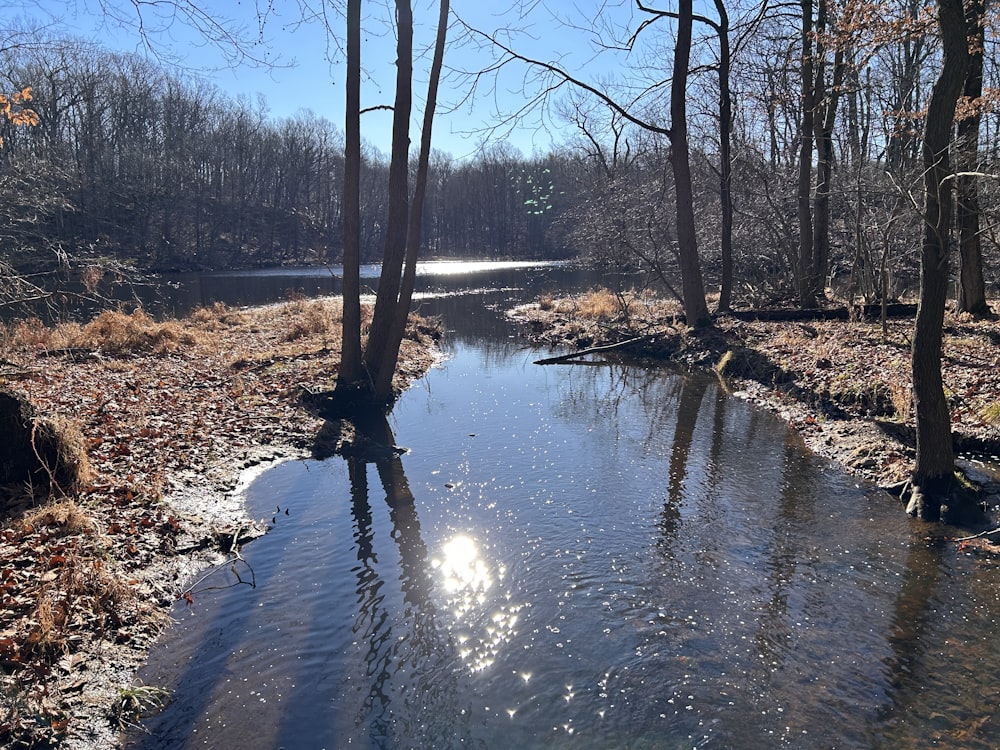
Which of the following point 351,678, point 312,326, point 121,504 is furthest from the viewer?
point 312,326

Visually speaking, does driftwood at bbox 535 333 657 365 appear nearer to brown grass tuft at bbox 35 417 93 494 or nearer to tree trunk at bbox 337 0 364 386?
tree trunk at bbox 337 0 364 386

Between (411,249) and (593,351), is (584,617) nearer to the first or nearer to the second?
(411,249)

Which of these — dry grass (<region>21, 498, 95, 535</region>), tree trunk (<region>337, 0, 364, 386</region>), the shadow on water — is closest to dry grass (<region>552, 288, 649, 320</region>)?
tree trunk (<region>337, 0, 364, 386</region>)

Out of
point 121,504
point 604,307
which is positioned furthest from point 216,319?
point 121,504

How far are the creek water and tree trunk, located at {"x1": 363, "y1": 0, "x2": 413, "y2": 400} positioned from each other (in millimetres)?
3529

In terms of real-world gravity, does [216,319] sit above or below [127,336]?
above

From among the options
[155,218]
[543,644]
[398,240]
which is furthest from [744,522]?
[155,218]

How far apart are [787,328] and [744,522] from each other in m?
10.4

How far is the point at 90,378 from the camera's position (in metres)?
11.7

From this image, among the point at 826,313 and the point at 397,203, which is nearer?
the point at 397,203

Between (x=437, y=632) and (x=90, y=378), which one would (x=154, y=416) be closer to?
(x=90, y=378)

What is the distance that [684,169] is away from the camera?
16953mm

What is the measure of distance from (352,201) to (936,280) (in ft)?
29.5

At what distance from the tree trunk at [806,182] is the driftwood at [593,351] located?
180 inches
